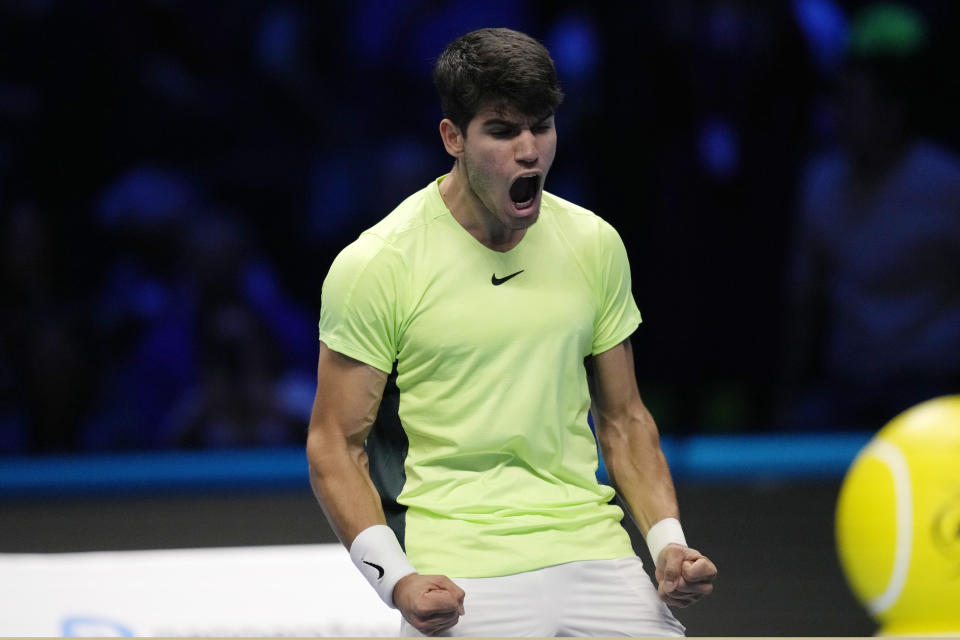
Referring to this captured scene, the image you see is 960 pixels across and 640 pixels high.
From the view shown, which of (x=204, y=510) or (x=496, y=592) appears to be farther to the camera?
(x=204, y=510)

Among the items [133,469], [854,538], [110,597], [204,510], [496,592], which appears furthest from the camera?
[133,469]

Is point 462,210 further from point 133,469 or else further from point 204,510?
point 133,469

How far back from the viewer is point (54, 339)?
6121 millimetres

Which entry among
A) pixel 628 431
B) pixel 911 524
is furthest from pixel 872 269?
pixel 628 431

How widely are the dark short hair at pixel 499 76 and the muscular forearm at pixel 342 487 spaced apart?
0.56 meters

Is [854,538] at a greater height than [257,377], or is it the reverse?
[257,377]

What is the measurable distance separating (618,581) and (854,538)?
86cm

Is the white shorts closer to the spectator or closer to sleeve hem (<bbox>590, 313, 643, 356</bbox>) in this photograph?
sleeve hem (<bbox>590, 313, 643, 356</bbox>)

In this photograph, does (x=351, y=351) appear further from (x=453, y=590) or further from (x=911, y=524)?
(x=911, y=524)

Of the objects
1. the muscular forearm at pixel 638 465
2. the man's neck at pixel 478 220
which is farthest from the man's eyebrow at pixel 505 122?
the muscular forearm at pixel 638 465

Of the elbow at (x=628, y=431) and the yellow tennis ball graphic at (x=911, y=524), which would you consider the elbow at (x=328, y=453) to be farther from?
the yellow tennis ball graphic at (x=911, y=524)

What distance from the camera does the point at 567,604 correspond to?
2301 mm

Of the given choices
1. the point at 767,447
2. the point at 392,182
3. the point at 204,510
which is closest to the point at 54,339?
the point at 204,510

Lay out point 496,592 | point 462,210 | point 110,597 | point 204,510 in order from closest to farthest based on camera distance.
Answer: point 496,592 → point 462,210 → point 110,597 → point 204,510
